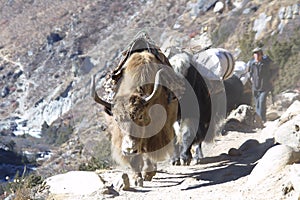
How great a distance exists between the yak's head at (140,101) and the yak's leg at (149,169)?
1.14 feet

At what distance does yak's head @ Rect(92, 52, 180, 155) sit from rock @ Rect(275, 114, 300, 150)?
1.46 metres

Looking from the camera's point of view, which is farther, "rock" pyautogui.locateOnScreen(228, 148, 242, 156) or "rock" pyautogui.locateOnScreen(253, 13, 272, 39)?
"rock" pyautogui.locateOnScreen(253, 13, 272, 39)

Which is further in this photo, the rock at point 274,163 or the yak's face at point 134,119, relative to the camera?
the yak's face at point 134,119

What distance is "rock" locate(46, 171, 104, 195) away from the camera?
6.21 metres

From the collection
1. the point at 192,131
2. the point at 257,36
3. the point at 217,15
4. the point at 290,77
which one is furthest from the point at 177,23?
the point at 192,131

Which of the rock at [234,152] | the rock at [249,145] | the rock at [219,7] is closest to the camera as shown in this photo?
the rock at [234,152]

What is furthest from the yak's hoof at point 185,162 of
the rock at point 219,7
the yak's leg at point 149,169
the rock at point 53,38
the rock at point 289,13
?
the rock at point 53,38

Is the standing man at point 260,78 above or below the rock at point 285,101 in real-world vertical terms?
above

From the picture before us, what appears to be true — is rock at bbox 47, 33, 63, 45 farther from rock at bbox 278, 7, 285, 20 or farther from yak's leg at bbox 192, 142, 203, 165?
yak's leg at bbox 192, 142, 203, 165

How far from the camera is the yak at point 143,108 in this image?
5.95m

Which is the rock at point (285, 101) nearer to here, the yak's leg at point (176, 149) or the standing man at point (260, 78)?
the standing man at point (260, 78)

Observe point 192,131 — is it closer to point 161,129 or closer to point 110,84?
point 161,129

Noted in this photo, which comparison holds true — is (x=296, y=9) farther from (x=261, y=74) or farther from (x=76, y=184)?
(x=76, y=184)

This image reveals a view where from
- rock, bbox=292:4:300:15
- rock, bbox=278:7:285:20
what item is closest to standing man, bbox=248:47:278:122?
rock, bbox=292:4:300:15
